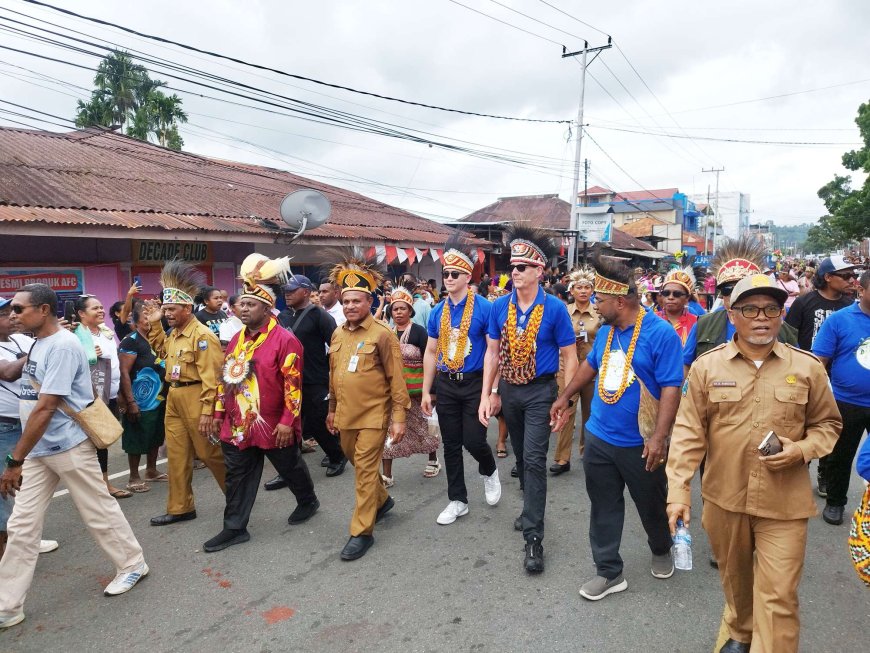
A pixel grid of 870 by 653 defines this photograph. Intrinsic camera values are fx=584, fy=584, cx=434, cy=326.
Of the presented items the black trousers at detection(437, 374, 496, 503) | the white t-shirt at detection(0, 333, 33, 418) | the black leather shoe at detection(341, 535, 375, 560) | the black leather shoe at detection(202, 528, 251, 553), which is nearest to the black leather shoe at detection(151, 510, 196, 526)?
the black leather shoe at detection(202, 528, 251, 553)

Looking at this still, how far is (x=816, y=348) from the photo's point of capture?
14.2 feet

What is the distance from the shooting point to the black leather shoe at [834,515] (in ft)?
14.1

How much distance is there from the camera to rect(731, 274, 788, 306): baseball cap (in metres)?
2.43

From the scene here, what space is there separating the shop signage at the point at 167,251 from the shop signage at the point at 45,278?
986 millimetres

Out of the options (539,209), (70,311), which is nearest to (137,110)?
(539,209)

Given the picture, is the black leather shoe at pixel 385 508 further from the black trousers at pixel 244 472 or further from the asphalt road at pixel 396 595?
the black trousers at pixel 244 472

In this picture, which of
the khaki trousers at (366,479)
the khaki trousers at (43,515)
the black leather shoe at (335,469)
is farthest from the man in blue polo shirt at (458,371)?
the khaki trousers at (43,515)

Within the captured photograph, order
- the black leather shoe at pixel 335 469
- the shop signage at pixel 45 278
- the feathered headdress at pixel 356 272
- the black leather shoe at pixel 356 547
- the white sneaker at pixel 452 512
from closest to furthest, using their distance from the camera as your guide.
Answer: the black leather shoe at pixel 356 547, the feathered headdress at pixel 356 272, the white sneaker at pixel 452 512, the black leather shoe at pixel 335 469, the shop signage at pixel 45 278

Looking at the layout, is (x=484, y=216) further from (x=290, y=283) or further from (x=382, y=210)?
(x=290, y=283)

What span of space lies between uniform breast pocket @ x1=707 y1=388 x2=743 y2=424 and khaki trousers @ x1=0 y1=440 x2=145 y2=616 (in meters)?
3.39

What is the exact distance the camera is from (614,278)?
3.34 meters

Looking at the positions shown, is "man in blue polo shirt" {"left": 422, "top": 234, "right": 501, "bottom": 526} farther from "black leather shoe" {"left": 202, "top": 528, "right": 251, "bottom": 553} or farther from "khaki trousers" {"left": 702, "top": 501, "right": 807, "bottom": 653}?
"khaki trousers" {"left": 702, "top": 501, "right": 807, "bottom": 653}

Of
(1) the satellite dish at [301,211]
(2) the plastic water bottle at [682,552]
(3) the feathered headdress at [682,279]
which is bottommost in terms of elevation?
(2) the plastic water bottle at [682,552]

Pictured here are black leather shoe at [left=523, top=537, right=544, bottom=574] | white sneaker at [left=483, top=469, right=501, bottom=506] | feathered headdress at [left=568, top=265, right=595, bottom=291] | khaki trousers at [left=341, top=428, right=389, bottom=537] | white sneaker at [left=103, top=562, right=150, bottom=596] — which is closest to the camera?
white sneaker at [left=103, top=562, right=150, bottom=596]
